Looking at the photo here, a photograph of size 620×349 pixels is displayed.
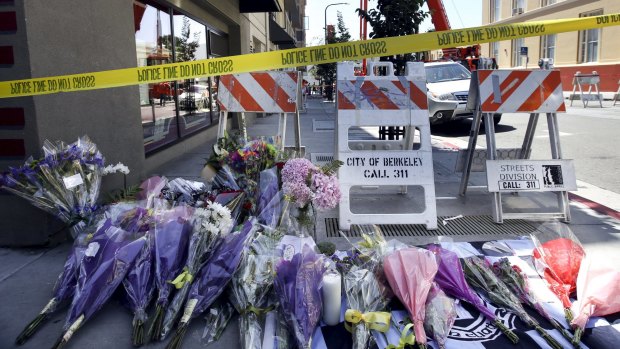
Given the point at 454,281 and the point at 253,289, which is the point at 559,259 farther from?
the point at 253,289

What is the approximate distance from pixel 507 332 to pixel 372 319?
0.80 metres

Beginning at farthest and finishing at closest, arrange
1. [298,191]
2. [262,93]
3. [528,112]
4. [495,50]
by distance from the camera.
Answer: [495,50] < [262,93] < [528,112] < [298,191]

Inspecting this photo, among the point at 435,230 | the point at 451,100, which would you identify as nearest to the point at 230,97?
the point at 435,230

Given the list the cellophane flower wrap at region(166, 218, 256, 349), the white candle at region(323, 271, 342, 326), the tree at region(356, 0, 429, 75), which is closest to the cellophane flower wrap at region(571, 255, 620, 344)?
the white candle at region(323, 271, 342, 326)

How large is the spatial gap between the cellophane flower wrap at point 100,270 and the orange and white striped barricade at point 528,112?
3.47m

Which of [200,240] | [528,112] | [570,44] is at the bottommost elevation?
[200,240]

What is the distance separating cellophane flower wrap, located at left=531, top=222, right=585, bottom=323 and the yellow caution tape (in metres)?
2.00

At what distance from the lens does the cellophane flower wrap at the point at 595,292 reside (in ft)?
9.77

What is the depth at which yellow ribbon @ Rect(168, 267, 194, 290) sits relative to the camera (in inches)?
121

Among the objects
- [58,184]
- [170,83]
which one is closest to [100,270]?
[58,184]

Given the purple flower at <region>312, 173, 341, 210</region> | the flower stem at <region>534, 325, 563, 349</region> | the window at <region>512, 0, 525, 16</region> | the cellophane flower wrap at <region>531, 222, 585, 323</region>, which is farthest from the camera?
the window at <region>512, 0, 525, 16</region>

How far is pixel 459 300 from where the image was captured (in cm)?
326

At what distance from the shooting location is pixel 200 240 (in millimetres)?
3258

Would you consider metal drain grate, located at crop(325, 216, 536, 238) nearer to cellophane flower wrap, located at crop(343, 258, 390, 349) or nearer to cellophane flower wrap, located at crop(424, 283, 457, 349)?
cellophane flower wrap, located at crop(343, 258, 390, 349)
